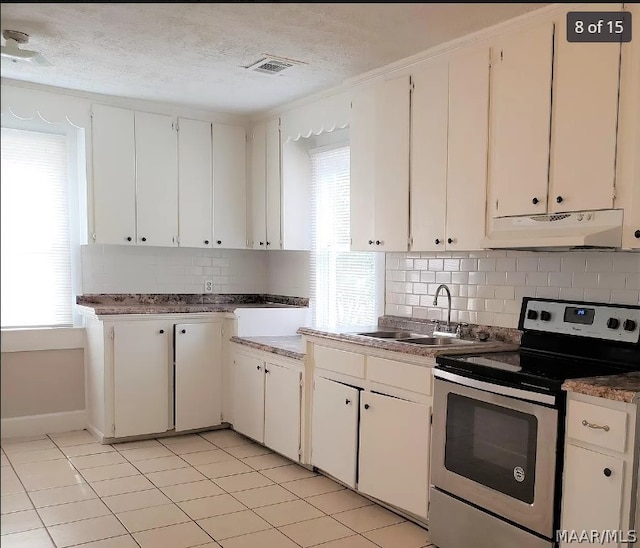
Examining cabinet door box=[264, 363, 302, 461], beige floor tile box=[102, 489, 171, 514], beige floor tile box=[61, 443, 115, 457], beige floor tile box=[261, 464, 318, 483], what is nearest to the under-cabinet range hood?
cabinet door box=[264, 363, 302, 461]

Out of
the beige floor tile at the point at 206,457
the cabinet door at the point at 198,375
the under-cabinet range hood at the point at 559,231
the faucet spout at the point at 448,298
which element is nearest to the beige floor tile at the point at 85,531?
the beige floor tile at the point at 206,457

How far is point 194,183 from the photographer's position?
4746 mm

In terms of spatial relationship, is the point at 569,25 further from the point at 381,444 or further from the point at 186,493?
the point at 186,493

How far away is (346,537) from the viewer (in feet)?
9.29

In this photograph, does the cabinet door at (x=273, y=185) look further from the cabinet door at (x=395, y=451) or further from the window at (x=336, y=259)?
the cabinet door at (x=395, y=451)

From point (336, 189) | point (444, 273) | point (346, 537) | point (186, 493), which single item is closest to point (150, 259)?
point (336, 189)

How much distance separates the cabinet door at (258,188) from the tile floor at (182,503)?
1710 millimetres

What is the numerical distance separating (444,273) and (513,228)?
0.81 m

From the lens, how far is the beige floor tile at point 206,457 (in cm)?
387

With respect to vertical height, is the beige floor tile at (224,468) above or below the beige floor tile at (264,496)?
→ below

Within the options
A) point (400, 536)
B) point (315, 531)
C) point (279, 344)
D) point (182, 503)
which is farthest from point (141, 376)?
point (400, 536)

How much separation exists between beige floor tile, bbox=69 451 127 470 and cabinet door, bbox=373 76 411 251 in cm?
215

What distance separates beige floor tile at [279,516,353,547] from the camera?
280 centimetres

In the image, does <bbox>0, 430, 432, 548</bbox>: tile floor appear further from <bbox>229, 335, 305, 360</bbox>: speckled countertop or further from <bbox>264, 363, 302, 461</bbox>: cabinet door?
<bbox>229, 335, 305, 360</bbox>: speckled countertop
